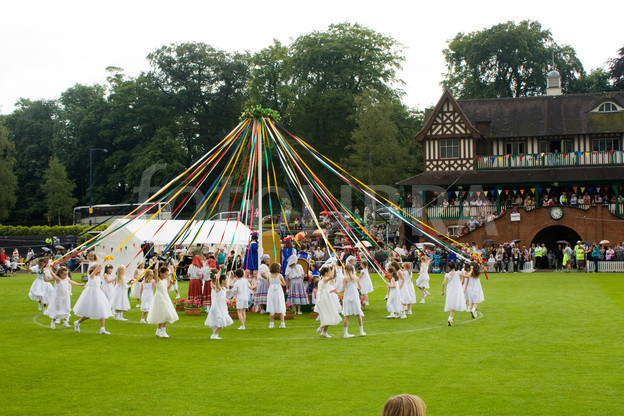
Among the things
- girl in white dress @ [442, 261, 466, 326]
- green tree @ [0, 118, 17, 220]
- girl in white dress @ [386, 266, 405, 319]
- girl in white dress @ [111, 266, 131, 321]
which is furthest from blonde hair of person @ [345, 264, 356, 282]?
green tree @ [0, 118, 17, 220]

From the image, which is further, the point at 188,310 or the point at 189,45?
the point at 189,45

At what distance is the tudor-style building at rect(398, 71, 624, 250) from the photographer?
39.8 m

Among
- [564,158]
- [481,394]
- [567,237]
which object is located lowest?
[481,394]

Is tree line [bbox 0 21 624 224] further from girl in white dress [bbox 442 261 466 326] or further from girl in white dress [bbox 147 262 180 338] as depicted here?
girl in white dress [bbox 147 262 180 338]

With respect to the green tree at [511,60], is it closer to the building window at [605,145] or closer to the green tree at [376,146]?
the green tree at [376,146]

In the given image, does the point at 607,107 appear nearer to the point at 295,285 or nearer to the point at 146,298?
the point at 295,285

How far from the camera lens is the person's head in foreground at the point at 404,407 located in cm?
400

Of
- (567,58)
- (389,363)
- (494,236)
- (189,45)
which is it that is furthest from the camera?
(567,58)

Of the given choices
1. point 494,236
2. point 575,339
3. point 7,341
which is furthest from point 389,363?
point 494,236

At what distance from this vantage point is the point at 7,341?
13945 mm

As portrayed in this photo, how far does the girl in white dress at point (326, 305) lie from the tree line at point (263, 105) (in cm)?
3135

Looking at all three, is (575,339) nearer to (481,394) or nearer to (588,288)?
(481,394)

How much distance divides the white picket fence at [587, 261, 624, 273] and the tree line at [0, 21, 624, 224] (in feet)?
52.8

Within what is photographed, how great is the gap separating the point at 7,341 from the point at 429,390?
361 inches
